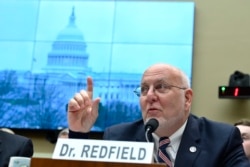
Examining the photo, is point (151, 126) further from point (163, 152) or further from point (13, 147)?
point (13, 147)

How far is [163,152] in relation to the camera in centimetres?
210

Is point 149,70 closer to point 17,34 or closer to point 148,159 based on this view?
point 148,159

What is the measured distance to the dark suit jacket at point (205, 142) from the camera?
6.54 feet

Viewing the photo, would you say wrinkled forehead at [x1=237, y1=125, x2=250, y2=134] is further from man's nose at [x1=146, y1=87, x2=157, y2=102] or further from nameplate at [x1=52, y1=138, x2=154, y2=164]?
nameplate at [x1=52, y1=138, x2=154, y2=164]

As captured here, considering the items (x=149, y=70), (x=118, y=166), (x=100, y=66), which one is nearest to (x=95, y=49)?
(x=100, y=66)

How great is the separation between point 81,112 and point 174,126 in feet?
1.58

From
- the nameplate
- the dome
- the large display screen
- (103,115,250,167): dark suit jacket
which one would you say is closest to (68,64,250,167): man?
(103,115,250,167): dark suit jacket

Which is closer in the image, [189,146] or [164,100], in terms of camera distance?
[189,146]

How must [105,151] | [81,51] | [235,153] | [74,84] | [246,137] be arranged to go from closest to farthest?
[105,151]
[235,153]
[246,137]
[74,84]
[81,51]

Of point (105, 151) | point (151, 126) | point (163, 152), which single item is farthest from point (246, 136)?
point (105, 151)

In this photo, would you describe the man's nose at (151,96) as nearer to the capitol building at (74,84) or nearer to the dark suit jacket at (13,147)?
the dark suit jacket at (13,147)

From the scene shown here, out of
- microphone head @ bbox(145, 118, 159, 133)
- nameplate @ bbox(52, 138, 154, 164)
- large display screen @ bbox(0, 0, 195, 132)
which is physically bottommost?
nameplate @ bbox(52, 138, 154, 164)

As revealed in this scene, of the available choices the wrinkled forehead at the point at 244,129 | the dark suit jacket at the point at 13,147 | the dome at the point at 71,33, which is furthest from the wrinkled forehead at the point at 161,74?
the dome at the point at 71,33

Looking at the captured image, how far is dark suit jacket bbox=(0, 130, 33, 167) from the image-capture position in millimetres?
2071
